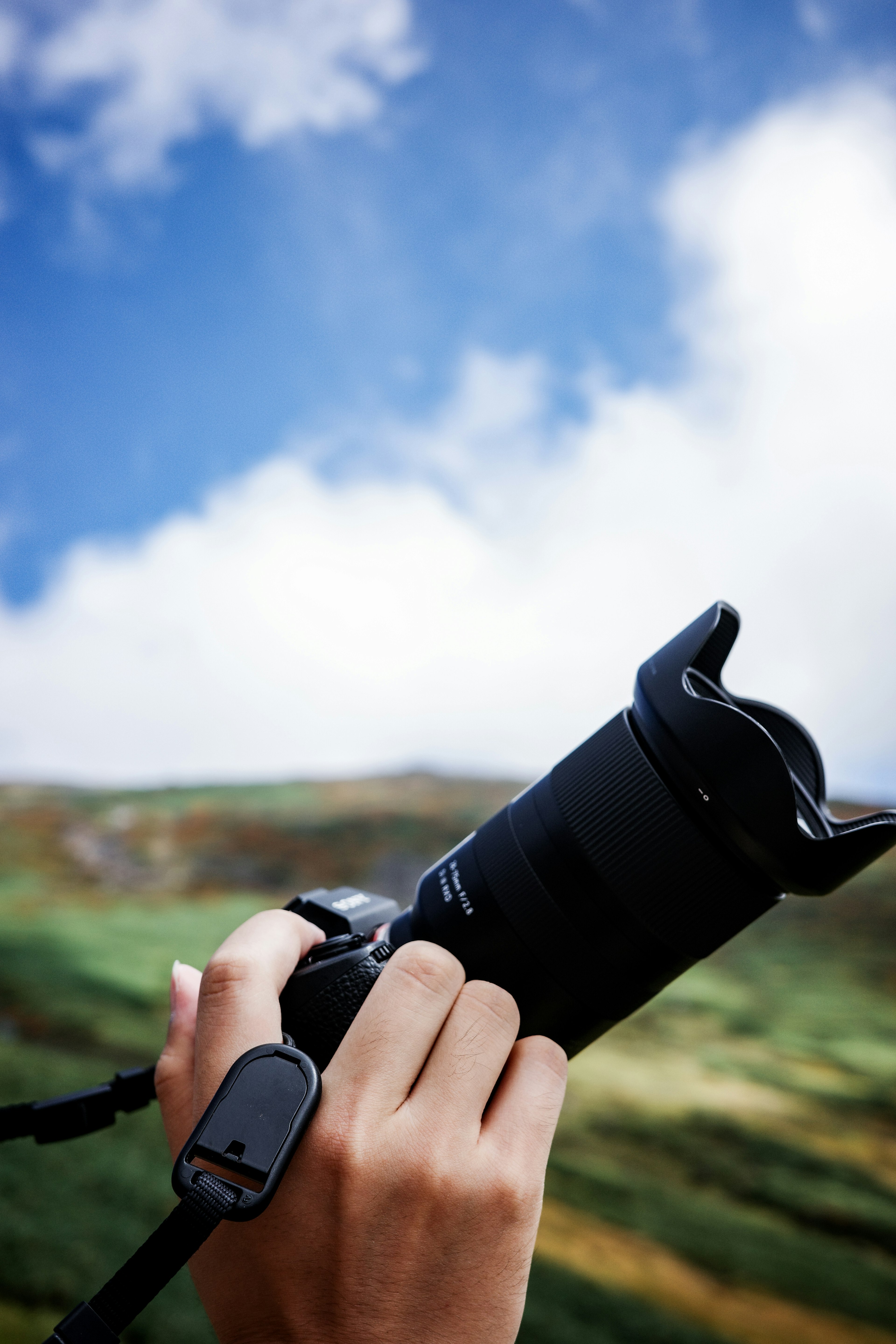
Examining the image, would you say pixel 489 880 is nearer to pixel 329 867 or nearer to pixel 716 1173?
pixel 716 1173

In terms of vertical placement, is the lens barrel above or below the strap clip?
above

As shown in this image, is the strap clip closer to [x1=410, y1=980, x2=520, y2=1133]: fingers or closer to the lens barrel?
[x1=410, y1=980, x2=520, y2=1133]: fingers

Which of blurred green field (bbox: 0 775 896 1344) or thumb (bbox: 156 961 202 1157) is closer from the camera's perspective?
thumb (bbox: 156 961 202 1157)

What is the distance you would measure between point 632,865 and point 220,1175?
24 cm

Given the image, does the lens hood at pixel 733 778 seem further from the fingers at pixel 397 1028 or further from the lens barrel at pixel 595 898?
the fingers at pixel 397 1028

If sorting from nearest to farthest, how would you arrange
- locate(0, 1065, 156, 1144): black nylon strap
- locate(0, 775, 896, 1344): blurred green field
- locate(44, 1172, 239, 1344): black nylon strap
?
locate(44, 1172, 239, 1344): black nylon strap, locate(0, 1065, 156, 1144): black nylon strap, locate(0, 775, 896, 1344): blurred green field

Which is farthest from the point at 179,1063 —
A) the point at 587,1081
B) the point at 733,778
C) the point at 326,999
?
the point at 587,1081

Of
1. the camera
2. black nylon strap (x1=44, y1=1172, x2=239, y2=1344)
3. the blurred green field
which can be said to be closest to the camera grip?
the camera

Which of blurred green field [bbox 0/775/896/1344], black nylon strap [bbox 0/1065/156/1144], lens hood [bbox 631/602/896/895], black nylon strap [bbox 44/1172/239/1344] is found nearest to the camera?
black nylon strap [bbox 44/1172/239/1344]

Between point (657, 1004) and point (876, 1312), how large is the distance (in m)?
0.45

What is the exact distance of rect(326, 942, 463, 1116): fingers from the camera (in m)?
0.36

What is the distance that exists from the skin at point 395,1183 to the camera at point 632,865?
8cm

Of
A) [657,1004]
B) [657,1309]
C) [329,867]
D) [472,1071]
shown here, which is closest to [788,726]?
[472,1071]

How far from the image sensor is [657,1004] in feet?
4.17
